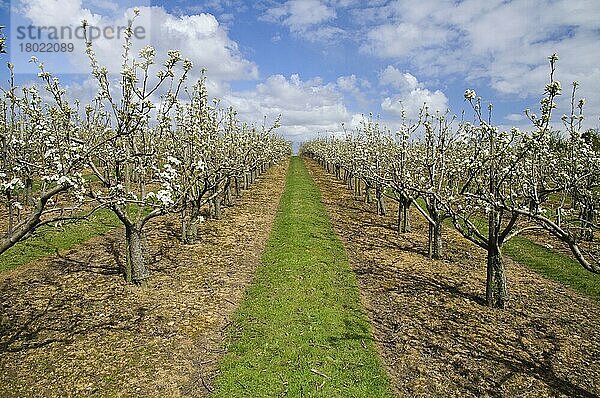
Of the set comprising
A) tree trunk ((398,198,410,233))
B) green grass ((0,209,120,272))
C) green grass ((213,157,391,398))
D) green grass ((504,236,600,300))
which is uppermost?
tree trunk ((398,198,410,233))

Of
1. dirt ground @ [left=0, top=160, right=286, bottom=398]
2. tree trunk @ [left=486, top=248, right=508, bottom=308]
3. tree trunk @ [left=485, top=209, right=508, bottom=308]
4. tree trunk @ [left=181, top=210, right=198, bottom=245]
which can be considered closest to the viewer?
dirt ground @ [left=0, top=160, right=286, bottom=398]

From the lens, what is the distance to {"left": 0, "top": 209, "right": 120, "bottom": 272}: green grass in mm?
13667

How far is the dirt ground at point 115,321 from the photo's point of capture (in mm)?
7309

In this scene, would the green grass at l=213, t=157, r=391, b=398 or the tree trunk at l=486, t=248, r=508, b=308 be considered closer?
the green grass at l=213, t=157, r=391, b=398

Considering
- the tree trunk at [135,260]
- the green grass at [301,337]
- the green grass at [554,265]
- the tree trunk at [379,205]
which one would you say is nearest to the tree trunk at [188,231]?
the green grass at [301,337]

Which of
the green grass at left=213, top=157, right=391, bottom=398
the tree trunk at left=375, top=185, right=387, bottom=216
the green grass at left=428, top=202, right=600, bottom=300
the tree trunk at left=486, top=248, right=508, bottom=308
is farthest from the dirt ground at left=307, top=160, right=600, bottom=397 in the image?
the tree trunk at left=375, top=185, right=387, bottom=216

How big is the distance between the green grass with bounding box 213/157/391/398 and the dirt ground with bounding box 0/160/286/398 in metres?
0.50

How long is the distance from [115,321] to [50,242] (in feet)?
27.6

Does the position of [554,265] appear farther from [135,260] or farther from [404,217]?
[135,260]

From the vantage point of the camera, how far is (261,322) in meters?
9.70

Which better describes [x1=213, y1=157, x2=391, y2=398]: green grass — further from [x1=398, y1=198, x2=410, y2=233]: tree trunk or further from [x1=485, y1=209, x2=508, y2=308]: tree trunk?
[x1=398, y1=198, x2=410, y2=233]: tree trunk

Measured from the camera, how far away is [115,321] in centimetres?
952

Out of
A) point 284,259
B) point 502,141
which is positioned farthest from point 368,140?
point 502,141

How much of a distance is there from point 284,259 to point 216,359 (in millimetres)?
6680
